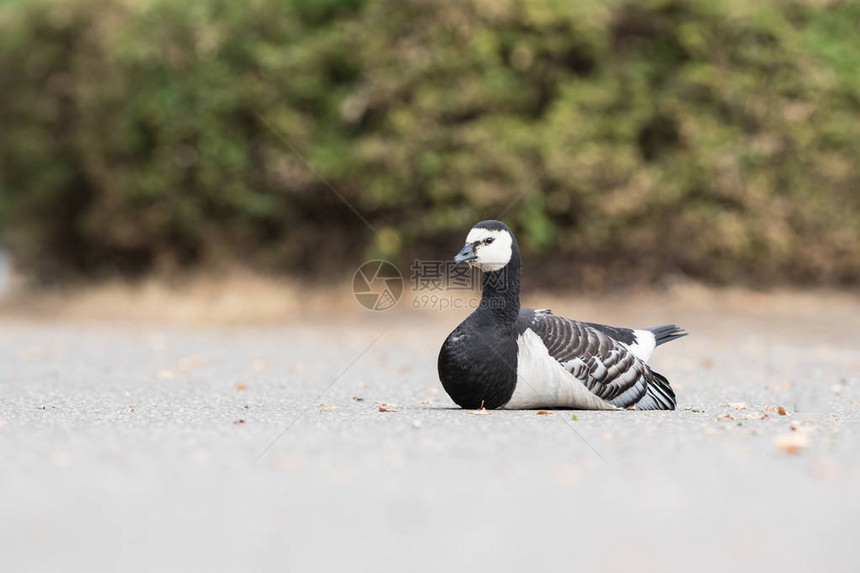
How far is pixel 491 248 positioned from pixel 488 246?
32 millimetres

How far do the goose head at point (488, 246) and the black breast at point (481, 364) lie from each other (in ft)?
1.55

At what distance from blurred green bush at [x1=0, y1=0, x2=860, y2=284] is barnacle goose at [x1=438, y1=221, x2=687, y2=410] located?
31.6 feet

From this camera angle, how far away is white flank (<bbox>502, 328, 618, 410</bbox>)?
749 centimetres

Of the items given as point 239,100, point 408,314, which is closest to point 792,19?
point 408,314

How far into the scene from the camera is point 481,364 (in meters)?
7.42

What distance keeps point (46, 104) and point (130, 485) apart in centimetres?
1861

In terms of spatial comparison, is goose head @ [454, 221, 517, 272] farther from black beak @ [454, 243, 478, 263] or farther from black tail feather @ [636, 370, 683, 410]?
black tail feather @ [636, 370, 683, 410]

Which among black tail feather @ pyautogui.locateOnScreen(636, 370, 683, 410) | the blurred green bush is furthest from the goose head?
the blurred green bush

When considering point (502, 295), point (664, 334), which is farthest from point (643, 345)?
point (502, 295)

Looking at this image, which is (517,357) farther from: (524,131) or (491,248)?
(524,131)

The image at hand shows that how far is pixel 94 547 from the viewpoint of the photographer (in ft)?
13.3

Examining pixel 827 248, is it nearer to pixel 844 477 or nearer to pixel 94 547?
pixel 844 477

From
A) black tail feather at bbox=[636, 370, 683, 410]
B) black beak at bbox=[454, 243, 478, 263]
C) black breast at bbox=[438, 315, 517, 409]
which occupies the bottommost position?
black tail feather at bbox=[636, 370, 683, 410]

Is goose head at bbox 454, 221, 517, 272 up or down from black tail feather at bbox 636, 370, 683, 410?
up
